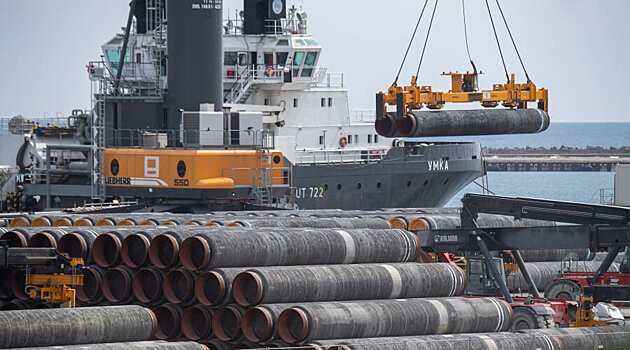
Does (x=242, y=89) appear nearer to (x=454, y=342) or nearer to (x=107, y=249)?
(x=107, y=249)

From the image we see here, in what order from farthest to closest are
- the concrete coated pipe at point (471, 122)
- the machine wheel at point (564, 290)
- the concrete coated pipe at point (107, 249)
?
the concrete coated pipe at point (471, 122)
the machine wheel at point (564, 290)
the concrete coated pipe at point (107, 249)

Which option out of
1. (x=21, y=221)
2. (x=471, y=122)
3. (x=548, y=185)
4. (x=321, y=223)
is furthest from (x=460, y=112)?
(x=548, y=185)

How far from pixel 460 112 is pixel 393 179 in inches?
493

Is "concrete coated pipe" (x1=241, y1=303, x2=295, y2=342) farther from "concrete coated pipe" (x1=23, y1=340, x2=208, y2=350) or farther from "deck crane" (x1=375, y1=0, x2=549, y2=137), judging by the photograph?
"deck crane" (x1=375, y1=0, x2=549, y2=137)

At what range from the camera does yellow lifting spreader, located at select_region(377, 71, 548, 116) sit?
3297cm

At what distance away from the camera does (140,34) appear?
46.2 metres

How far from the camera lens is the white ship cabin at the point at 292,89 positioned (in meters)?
46.1

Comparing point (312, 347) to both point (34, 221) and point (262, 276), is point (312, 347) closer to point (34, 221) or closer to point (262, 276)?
point (262, 276)

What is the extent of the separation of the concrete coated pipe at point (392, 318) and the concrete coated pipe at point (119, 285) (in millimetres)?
3372

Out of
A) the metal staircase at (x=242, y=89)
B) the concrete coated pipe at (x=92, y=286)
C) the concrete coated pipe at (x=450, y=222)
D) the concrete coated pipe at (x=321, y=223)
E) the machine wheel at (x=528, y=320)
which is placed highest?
the metal staircase at (x=242, y=89)

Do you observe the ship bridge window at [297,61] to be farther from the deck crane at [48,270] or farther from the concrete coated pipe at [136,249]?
the deck crane at [48,270]

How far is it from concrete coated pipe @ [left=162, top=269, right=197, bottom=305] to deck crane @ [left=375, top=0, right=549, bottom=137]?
513 inches

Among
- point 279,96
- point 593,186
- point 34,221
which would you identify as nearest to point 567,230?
point 34,221

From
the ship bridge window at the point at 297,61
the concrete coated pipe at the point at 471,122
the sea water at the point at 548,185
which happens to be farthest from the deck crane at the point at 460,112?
the sea water at the point at 548,185
